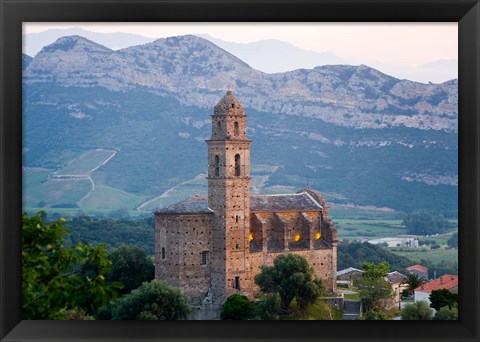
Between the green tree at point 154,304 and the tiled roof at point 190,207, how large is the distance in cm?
264

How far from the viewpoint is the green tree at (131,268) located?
28.0 meters

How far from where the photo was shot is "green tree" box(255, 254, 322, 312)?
Answer: 27328mm

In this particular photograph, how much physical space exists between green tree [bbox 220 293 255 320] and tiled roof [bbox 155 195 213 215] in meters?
2.77

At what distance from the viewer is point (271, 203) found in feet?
102

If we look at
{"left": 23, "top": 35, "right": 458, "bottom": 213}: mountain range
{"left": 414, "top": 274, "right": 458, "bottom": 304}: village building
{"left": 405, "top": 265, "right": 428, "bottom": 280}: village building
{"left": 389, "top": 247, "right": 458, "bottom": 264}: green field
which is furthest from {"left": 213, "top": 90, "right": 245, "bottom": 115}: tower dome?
{"left": 23, "top": 35, "right": 458, "bottom": 213}: mountain range

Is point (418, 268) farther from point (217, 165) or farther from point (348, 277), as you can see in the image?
point (217, 165)

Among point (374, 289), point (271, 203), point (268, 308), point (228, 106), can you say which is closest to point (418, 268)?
point (374, 289)

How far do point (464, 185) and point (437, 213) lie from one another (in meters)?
59.9

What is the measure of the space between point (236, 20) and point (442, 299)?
22.8m

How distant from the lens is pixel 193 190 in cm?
6650

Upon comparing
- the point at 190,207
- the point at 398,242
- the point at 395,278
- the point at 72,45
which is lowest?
the point at 398,242

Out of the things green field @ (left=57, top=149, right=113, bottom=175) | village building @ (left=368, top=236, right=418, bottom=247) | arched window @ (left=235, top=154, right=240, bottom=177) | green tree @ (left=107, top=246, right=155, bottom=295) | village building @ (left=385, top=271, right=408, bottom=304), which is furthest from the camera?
green field @ (left=57, top=149, right=113, bottom=175)

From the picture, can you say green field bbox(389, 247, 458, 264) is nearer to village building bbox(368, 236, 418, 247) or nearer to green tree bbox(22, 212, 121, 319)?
village building bbox(368, 236, 418, 247)

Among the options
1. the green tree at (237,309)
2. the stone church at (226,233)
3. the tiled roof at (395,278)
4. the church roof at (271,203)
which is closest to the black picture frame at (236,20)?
the green tree at (237,309)
